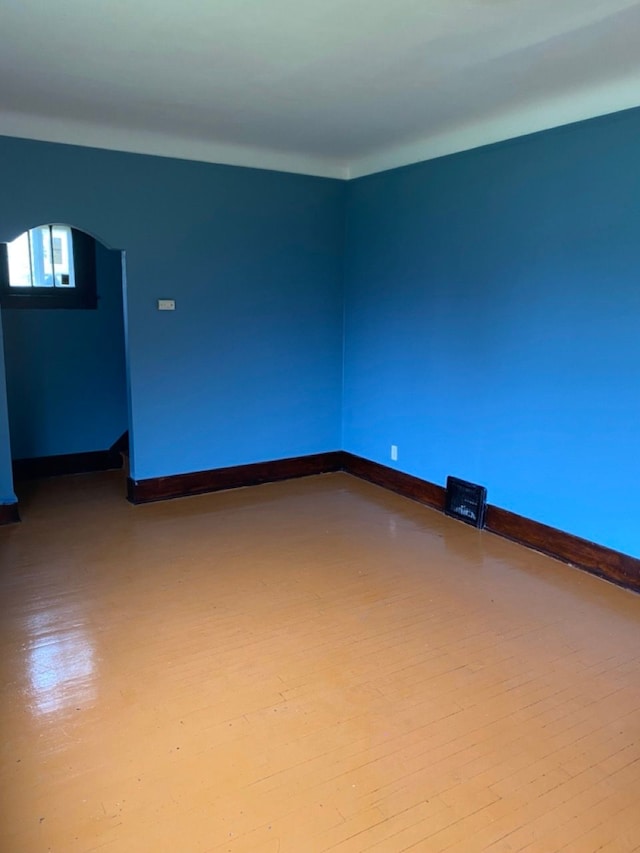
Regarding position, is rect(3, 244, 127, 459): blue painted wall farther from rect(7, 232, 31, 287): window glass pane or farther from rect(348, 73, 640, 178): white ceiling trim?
rect(348, 73, 640, 178): white ceiling trim

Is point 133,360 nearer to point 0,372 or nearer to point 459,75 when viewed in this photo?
point 0,372

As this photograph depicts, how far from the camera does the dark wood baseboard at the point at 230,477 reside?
463 cm

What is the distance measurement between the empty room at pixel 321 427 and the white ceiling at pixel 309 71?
0.02 metres

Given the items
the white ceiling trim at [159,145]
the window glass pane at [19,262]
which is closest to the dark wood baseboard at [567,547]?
the white ceiling trim at [159,145]

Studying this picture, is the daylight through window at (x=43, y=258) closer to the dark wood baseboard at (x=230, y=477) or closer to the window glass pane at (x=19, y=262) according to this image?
the window glass pane at (x=19, y=262)

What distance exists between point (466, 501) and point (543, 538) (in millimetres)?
638

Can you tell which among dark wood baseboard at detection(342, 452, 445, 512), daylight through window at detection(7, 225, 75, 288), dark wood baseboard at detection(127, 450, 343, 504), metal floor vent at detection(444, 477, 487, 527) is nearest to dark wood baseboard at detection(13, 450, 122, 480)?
dark wood baseboard at detection(127, 450, 343, 504)

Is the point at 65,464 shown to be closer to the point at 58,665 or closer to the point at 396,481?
the point at 396,481

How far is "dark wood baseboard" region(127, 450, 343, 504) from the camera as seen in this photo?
4629 mm

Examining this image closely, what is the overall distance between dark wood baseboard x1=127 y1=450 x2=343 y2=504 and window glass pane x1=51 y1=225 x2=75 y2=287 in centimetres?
185

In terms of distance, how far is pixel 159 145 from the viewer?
4.26 m

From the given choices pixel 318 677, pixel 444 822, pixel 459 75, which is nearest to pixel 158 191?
pixel 459 75

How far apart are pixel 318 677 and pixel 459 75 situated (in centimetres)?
284

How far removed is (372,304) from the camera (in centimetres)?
500
